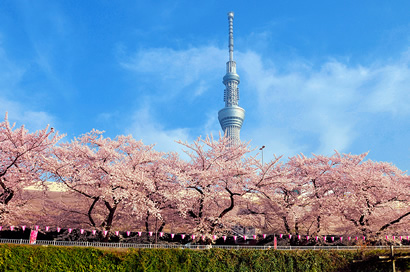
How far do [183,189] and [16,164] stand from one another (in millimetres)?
12173

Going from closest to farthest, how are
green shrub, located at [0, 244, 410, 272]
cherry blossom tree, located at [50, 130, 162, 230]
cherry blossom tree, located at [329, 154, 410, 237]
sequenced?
green shrub, located at [0, 244, 410, 272], cherry blossom tree, located at [50, 130, 162, 230], cherry blossom tree, located at [329, 154, 410, 237]

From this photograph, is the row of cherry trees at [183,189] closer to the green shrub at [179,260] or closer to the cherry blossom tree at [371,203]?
the cherry blossom tree at [371,203]

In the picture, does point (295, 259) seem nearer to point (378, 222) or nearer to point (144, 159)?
point (144, 159)

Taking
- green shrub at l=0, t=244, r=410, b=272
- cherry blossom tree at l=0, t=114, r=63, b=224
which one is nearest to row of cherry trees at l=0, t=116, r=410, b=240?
cherry blossom tree at l=0, t=114, r=63, b=224

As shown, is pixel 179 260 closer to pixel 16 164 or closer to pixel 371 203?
pixel 16 164

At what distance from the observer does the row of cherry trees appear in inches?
1016

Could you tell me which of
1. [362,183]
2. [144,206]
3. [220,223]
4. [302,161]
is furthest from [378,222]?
[144,206]

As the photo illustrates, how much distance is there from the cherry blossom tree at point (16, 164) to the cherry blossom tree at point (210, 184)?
10.8m

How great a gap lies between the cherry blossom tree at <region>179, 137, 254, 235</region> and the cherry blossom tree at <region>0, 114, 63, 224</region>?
10.8 metres

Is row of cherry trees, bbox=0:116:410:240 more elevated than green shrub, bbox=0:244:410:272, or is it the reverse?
row of cherry trees, bbox=0:116:410:240

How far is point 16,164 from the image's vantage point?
86.3 feet

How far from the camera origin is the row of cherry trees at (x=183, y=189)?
25812 millimetres

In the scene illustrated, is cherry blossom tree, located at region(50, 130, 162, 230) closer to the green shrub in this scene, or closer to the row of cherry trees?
the row of cherry trees

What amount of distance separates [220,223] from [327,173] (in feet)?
43.5
